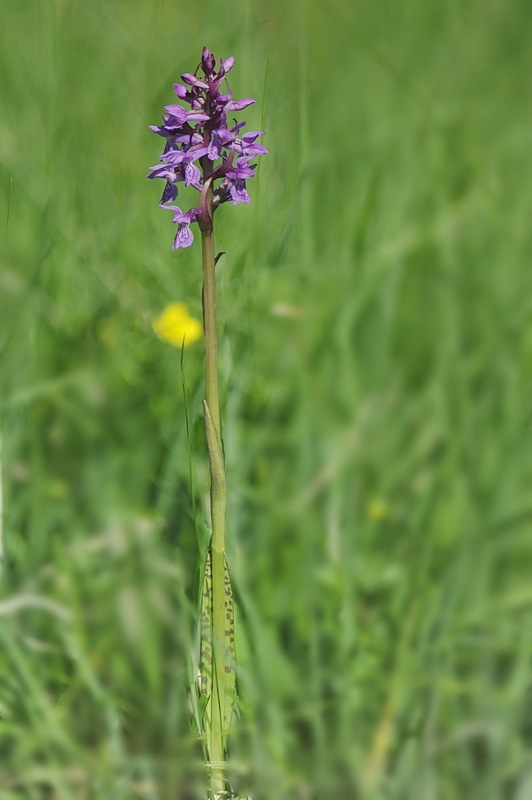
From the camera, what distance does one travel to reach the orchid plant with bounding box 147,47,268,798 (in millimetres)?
611

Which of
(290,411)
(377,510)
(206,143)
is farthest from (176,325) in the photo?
(206,143)

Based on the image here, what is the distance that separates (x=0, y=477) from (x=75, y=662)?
21 centimetres

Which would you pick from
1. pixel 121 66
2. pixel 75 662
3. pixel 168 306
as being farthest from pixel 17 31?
pixel 75 662

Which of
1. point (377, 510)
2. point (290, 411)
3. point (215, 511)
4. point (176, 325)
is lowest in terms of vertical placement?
point (215, 511)

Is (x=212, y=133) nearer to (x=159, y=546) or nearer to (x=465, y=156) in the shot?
(x=159, y=546)

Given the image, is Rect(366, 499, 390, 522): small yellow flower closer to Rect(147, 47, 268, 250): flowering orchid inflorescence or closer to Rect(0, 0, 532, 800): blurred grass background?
Rect(0, 0, 532, 800): blurred grass background

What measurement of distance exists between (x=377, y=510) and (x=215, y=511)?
0.32m

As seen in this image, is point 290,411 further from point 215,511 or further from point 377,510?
point 215,511

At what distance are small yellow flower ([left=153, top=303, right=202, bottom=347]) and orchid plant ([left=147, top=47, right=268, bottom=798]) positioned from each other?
0.43 m

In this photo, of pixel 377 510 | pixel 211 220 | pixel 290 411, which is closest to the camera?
pixel 211 220

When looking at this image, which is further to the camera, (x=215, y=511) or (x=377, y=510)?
(x=377, y=510)

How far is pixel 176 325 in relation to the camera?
1.12 meters

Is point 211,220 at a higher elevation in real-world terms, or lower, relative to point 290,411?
lower

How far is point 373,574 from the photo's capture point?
86cm
